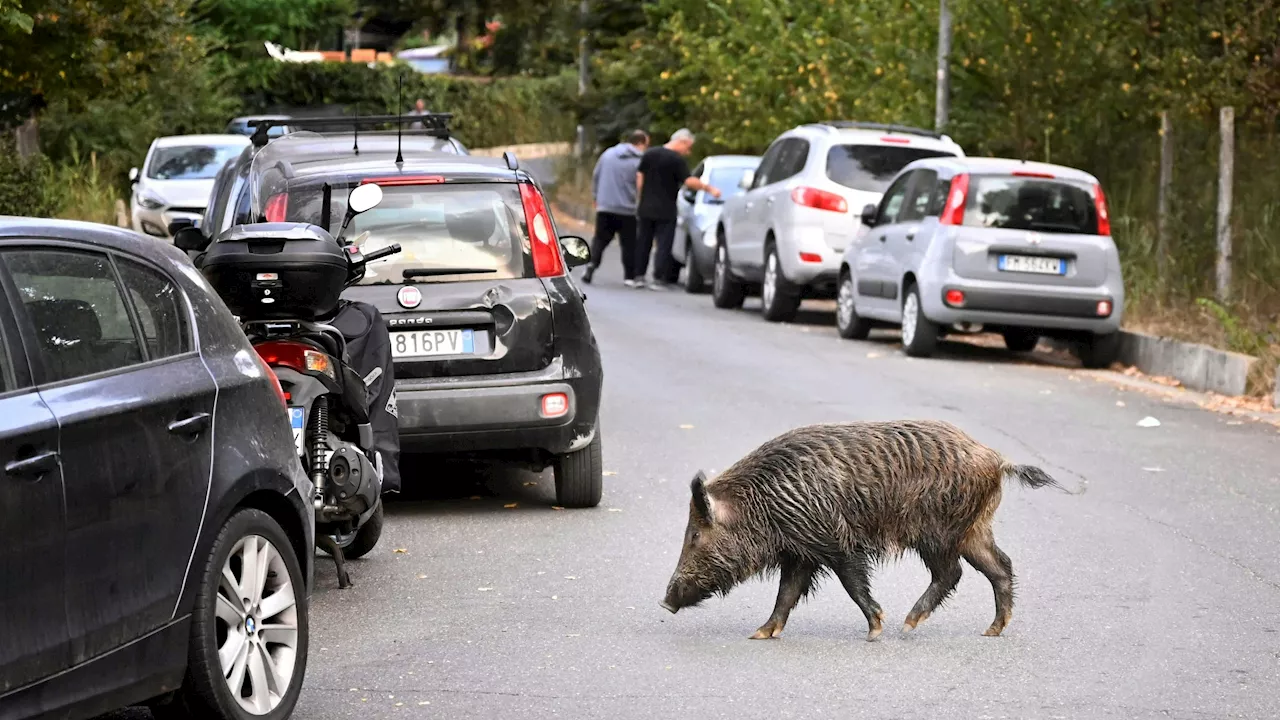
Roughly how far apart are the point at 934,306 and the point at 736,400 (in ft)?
11.6

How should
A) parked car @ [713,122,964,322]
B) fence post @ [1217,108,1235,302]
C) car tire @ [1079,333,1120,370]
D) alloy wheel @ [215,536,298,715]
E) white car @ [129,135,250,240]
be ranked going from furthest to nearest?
white car @ [129,135,250,240] < parked car @ [713,122,964,322] < car tire @ [1079,333,1120,370] < fence post @ [1217,108,1235,302] < alloy wheel @ [215,536,298,715]

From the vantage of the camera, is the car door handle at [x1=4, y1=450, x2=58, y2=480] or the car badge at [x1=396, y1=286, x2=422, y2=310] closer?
the car door handle at [x1=4, y1=450, x2=58, y2=480]

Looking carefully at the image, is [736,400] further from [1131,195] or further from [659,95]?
[659,95]

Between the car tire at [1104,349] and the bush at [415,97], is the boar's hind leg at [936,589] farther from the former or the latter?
the bush at [415,97]

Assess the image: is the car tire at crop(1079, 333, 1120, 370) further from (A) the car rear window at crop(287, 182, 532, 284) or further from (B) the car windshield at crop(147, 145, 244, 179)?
(B) the car windshield at crop(147, 145, 244, 179)

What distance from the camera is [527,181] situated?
9.76 m

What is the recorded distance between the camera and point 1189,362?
52.2ft

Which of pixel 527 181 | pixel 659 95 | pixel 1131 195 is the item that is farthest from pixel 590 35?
pixel 527 181

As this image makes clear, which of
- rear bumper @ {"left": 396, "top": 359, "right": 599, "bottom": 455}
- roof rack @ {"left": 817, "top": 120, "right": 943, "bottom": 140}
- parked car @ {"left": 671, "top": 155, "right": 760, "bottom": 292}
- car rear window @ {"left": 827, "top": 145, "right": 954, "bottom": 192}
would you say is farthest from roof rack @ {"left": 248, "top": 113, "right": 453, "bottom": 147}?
parked car @ {"left": 671, "top": 155, "right": 760, "bottom": 292}

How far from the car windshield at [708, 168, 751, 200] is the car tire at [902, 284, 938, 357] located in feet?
24.8

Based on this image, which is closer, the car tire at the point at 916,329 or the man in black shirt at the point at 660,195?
the car tire at the point at 916,329

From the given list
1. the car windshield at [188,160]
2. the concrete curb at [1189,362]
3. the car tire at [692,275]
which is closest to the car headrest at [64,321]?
the concrete curb at [1189,362]

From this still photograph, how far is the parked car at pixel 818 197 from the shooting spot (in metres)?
20.0

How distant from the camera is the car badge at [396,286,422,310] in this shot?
9398 mm
